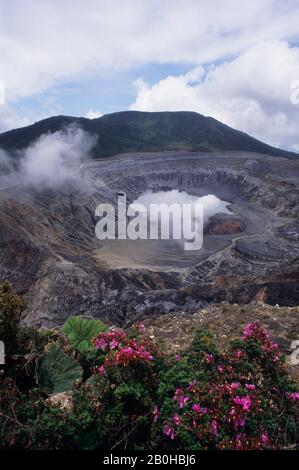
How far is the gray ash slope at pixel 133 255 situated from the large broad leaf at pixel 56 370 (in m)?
22.2

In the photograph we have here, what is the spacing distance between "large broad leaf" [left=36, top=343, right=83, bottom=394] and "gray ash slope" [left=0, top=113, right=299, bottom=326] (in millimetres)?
22190

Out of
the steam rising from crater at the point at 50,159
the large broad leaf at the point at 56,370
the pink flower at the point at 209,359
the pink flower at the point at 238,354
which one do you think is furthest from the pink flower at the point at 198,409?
the steam rising from crater at the point at 50,159

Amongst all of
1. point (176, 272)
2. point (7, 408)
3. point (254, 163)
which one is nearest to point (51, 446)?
point (7, 408)

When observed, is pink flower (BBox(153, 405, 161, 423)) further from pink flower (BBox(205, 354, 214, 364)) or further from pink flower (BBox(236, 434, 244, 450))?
pink flower (BBox(205, 354, 214, 364))

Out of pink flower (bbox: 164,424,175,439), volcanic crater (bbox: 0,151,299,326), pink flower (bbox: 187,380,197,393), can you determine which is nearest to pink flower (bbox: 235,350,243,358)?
pink flower (bbox: 187,380,197,393)

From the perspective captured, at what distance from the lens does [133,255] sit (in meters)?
44.6

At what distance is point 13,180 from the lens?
5875 cm

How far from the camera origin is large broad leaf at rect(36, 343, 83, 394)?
7.04m

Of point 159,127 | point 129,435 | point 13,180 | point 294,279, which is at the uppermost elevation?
point 159,127

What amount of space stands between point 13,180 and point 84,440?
56.9 metres

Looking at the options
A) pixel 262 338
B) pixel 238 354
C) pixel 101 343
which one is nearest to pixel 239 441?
pixel 238 354

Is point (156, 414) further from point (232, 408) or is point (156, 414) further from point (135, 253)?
point (135, 253)

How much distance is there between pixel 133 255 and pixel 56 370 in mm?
37383

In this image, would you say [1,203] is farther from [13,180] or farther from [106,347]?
[106,347]
